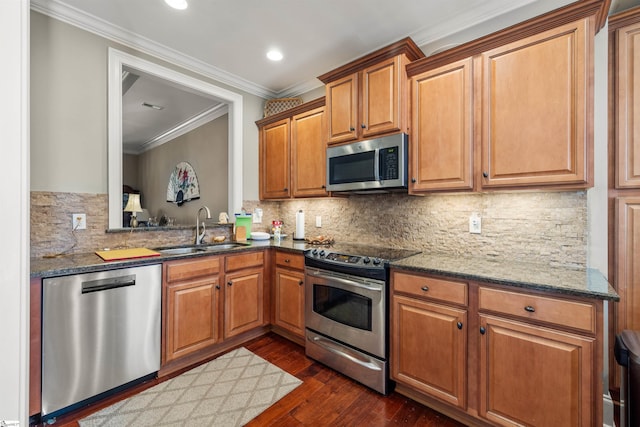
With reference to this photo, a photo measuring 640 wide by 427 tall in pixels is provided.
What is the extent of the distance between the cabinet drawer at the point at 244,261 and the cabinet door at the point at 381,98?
1490mm

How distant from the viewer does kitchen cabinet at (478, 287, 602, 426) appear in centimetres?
128

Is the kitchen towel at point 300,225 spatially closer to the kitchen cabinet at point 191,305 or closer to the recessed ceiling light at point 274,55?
the kitchen cabinet at point 191,305

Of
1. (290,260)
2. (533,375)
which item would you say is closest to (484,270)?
(533,375)

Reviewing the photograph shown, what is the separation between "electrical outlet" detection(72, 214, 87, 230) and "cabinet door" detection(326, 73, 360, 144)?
207 cm

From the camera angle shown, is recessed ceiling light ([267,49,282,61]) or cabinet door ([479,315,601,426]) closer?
cabinet door ([479,315,601,426])

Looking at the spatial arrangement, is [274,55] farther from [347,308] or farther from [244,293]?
[347,308]

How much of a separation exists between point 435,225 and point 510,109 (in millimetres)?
979

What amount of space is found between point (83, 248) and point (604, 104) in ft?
12.1

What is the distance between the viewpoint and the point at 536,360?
4.55 feet

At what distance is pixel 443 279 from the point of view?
168cm

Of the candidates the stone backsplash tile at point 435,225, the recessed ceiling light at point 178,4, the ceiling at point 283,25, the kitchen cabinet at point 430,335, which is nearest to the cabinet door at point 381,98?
the ceiling at point 283,25

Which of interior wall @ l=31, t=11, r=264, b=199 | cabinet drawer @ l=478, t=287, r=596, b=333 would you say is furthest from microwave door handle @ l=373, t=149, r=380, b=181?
interior wall @ l=31, t=11, r=264, b=199

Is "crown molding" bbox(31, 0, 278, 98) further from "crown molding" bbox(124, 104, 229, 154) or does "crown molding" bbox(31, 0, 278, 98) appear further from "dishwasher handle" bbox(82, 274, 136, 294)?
"dishwasher handle" bbox(82, 274, 136, 294)

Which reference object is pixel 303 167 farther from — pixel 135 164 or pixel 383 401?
pixel 135 164
